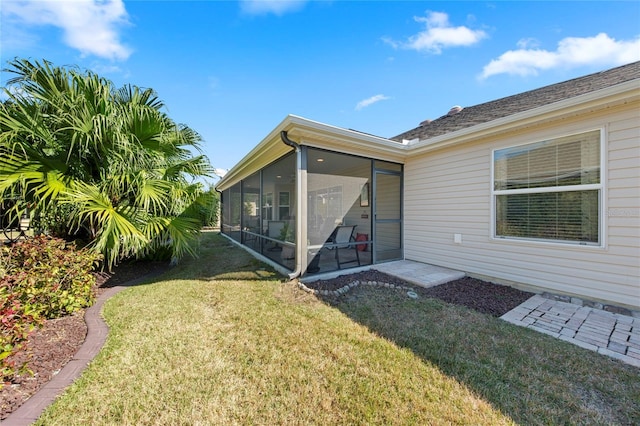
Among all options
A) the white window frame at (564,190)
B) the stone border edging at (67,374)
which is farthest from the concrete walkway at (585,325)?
the stone border edging at (67,374)

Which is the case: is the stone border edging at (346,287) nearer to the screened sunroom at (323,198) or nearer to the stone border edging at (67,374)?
the screened sunroom at (323,198)

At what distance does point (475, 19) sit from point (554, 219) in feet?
15.9

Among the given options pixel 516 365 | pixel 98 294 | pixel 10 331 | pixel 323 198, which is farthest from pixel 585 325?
pixel 98 294

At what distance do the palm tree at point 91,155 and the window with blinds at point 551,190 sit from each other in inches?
247

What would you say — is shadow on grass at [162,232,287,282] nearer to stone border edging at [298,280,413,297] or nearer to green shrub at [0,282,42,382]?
stone border edging at [298,280,413,297]

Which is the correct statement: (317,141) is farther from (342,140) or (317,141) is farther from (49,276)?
(49,276)

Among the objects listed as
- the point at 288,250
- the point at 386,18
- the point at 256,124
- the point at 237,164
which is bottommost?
the point at 288,250

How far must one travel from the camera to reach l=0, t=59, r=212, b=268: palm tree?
3.65 metres

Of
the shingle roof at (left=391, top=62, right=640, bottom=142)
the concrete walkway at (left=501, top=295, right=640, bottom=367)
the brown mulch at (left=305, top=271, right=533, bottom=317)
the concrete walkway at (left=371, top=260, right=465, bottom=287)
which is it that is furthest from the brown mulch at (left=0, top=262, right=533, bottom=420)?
the shingle roof at (left=391, top=62, right=640, bottom=142)

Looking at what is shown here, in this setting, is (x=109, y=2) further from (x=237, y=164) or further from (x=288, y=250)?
(x=288, y=250)

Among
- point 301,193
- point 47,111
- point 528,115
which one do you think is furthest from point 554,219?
point 47,111

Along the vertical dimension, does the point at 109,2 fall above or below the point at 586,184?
above

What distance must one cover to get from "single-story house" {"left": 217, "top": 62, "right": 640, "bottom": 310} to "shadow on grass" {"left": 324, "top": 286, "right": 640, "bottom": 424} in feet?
5.77

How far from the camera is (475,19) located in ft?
18.6
